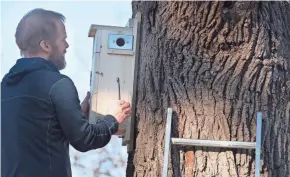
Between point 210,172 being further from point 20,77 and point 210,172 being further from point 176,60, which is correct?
point 20,77

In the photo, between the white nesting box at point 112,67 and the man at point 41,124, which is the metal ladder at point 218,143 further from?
the white nesting box at point 112,67

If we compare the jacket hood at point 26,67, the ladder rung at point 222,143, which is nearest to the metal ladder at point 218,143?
the ladder rung at point 222,143

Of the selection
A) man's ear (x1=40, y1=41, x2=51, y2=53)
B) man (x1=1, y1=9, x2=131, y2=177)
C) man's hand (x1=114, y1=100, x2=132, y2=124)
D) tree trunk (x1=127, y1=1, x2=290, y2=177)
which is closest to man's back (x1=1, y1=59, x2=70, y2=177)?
man (x1=1, y1=9, x2=131, y2=177)

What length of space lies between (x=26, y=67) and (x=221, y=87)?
0.78 meters

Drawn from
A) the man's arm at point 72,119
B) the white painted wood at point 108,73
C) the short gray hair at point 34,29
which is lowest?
the man's arm at point 72,119

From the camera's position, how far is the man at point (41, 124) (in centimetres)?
227

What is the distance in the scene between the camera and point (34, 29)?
2.46m

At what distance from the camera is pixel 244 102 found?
92.0 inches

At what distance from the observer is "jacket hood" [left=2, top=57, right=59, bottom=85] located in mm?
2348

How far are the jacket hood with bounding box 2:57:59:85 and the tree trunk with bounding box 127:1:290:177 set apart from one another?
459 mm

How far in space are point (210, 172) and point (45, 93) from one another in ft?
2.32

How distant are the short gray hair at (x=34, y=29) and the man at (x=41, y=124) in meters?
0.10

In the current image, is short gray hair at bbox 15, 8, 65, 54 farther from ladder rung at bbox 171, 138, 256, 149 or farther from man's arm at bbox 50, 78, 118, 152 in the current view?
ladder rung at bbox 171, 138, 256, 149

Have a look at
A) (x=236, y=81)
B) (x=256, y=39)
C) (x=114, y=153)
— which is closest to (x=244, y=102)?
(x=236, y=81)
